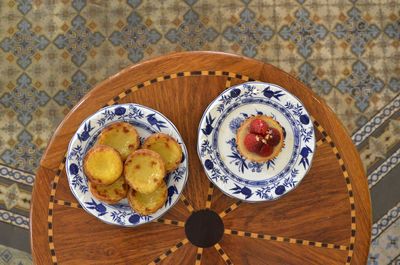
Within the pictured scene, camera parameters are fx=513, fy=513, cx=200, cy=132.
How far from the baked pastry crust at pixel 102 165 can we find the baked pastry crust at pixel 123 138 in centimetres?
3

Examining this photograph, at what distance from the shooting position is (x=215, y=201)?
3.73 ft

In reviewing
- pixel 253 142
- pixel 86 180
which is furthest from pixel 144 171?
pixel 253 142

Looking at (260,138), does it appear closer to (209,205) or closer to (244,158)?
(244,158)

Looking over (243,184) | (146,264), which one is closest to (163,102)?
(243,184)

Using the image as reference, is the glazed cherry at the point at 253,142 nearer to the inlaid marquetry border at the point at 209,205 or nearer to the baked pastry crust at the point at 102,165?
the inlaid marquetry border at the point at 209,205

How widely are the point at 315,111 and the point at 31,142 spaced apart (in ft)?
3.17

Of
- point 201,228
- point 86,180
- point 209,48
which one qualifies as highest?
point 209,48

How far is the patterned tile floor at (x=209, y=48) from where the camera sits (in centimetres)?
168

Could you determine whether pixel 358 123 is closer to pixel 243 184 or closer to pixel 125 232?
pixel 243 184

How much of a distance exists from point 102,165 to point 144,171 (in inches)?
3.3

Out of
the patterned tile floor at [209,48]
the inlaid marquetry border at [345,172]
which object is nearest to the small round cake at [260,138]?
the inlaid marquetry border at [345,172]

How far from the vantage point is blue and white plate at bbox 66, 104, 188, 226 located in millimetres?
1062

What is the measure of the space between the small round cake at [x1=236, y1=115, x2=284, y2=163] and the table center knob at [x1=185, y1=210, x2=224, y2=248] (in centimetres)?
16

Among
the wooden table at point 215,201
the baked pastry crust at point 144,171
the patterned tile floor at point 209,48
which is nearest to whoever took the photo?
the baked pastry crust at point 144,171
